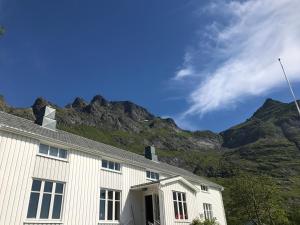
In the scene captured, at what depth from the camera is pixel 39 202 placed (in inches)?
680

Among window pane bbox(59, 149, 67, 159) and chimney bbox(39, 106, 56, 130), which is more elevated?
chimney bbox(39, 106, 56, 130)

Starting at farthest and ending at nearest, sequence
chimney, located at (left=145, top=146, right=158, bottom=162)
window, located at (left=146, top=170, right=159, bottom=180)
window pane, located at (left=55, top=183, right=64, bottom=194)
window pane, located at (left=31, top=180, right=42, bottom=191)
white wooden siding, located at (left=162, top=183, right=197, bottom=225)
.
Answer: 1. chimney, located at (left=145, top=146, right=158, bottom=162)
2. window, located at (left=146, top=170, right=159, bottom=180)
3. white wooden siding, located at (left=162, top=183, right=197, bottom=225)
4. window pane, located at (left=55, top=183, right=64, bottom=194)
5. window pane, located at (left=31, top=180, right=42, bottom=191)

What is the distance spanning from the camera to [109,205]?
2247 cm

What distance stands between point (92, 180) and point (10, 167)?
6741mm

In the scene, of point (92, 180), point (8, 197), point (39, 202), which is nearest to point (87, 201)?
point (92, 180)

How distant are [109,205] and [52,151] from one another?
691 cm

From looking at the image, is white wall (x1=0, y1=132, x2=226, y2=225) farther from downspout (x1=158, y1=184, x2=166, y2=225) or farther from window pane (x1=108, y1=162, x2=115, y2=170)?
window pane (x1=108, y1=162, x2=115, y2=170)

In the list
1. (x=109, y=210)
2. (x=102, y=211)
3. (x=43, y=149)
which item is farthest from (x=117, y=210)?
(x=43, y=149)

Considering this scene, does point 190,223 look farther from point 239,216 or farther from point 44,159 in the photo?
point 239,216

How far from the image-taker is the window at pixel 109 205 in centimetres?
2159

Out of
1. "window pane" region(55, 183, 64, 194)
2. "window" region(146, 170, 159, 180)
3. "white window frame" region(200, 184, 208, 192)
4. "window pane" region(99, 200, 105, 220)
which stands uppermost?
"window" region(146, 170, 159, 180)

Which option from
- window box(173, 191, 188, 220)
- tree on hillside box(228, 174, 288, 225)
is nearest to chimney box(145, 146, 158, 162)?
window box(173, 191, 188, 220)

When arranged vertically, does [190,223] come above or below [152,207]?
below

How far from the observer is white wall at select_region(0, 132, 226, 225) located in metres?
16.1
